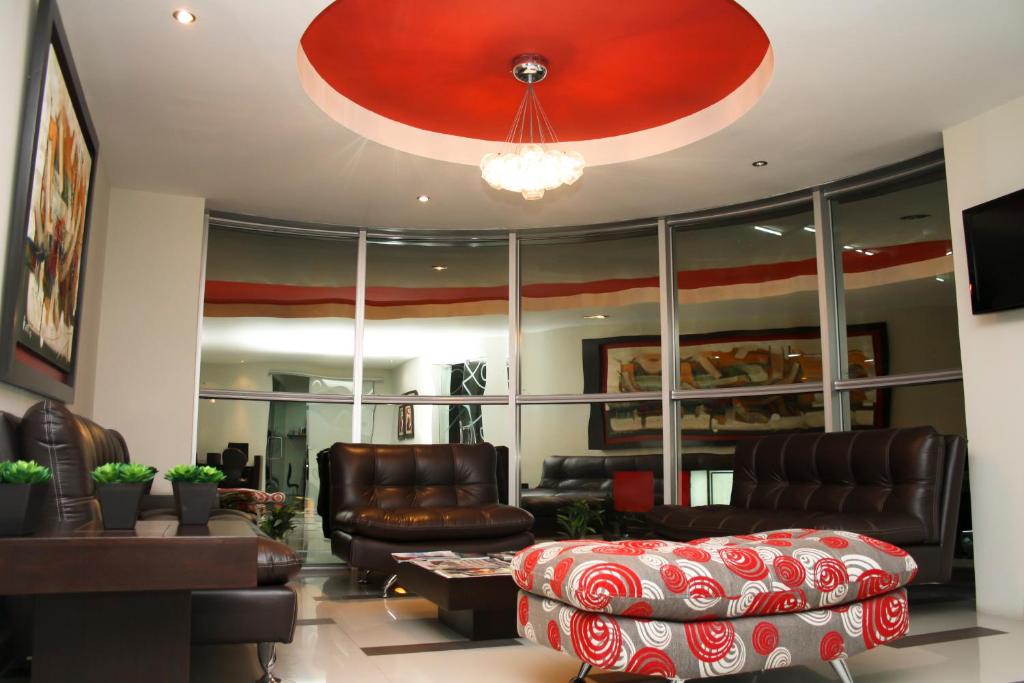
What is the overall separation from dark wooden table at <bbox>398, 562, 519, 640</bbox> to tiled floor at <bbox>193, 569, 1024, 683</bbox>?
8 cm

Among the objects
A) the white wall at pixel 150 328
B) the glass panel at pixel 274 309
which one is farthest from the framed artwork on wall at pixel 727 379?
the white wall at pixel 150 328

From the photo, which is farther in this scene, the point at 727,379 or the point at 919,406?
the point at 727,379

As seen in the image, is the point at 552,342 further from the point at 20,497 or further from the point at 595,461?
the point at 20,497

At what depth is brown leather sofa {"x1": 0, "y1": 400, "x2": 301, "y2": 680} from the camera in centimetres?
262

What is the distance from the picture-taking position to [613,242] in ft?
23.6

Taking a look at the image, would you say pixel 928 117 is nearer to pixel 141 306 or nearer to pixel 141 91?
pixel 141 91

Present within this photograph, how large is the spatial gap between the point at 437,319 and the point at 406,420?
0.90 meters

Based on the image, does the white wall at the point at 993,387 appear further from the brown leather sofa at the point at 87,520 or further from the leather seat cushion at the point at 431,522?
the brown leather sofa at the point at 87,520

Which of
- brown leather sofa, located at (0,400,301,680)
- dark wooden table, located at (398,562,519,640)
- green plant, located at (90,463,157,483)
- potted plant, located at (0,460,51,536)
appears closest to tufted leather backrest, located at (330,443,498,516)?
dark wooden table, located at (398,562,519,640)

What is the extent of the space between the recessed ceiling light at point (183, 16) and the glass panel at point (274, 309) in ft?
10.3

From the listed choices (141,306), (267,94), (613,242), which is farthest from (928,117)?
(141,306)

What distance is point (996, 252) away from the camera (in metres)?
4.64

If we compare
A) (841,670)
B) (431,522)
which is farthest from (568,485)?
(841,670)

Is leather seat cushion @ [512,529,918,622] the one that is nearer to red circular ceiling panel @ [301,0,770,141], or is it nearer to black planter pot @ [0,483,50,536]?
black planter pot @ [0,483,50,536]
